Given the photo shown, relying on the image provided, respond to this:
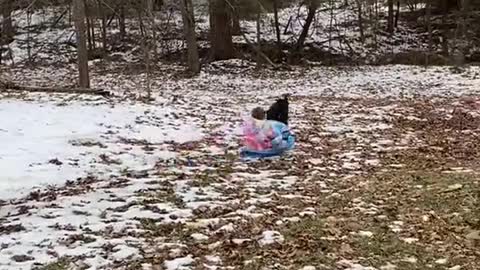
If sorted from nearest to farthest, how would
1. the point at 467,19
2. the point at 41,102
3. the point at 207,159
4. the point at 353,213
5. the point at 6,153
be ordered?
1. the point at 353,213
2. the point at 6,153
3. the point at 207,159
4. the point at 41,102
5. the point at 467,19

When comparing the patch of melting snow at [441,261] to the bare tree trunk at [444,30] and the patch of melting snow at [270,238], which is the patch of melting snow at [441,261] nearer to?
the patch of melting snow at [270,238]

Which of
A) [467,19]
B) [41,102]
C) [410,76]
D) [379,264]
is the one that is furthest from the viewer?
[467,19]

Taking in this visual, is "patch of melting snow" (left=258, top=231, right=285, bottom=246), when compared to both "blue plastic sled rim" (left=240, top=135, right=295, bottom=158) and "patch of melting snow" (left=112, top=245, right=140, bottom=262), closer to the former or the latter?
"patch of melting snow" (left=112, top=245, right=140, bottom=262)

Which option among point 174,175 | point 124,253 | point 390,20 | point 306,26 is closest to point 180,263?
point 124,253

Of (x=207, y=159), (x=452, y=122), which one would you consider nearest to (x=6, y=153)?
(x=207, y=159)

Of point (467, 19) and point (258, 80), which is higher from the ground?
point (467, 19)

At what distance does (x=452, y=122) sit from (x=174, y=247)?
29.6ft

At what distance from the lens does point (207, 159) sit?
989 cm

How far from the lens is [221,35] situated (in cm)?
2538

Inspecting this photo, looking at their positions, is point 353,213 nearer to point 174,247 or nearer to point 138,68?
point 174,247

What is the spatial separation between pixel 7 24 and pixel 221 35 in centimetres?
1027

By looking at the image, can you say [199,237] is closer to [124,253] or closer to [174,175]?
[124,253]

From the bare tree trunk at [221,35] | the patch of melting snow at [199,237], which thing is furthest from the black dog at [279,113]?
the bare tree trunk at [221,35]

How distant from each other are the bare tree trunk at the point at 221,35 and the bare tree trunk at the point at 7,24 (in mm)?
7209
